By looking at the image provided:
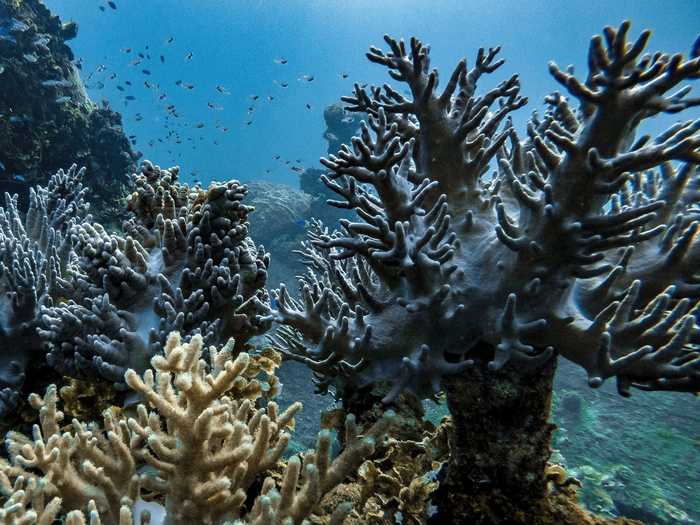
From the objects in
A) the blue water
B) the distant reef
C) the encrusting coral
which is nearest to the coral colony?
the encrusting coral

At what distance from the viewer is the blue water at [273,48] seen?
392ft

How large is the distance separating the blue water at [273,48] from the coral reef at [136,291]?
Answer: 112m

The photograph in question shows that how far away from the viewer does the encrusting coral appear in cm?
154

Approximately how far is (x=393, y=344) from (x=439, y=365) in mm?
272

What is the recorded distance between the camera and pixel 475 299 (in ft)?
7.41

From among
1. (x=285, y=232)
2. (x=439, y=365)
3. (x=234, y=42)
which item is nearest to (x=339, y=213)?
(x=285, y=232)

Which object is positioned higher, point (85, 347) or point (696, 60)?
point (696, 60)

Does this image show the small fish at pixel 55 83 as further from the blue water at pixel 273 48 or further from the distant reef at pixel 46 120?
the blue water at pixel 273 48

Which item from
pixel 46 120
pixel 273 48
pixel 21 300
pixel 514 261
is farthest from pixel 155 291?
pixel 273 48

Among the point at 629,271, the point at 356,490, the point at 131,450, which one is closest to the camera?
the point at 131,450

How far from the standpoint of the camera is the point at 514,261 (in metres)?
2.15

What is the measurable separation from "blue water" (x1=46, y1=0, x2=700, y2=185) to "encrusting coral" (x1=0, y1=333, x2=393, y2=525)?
114m

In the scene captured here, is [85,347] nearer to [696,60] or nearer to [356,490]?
[356,490]

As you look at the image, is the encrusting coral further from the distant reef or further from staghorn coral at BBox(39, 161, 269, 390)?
the distant reef
